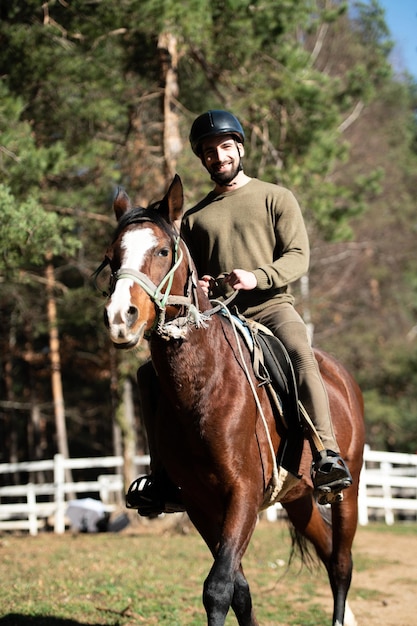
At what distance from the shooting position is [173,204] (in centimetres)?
414

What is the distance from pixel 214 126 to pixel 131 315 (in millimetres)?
1926

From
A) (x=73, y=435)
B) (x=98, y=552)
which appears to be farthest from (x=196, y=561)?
(x=73, y=435)

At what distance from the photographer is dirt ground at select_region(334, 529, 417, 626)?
720 cm

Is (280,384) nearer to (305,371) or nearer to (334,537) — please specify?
(305,371)

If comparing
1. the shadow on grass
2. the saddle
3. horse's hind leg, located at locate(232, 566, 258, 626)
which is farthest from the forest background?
horse's hind leg, located at locate(232, 566, 258, 626)

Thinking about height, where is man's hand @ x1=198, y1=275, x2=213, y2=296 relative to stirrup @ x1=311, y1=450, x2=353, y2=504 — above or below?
above

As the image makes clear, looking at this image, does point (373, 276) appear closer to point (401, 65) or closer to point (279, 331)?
point (401, 65)

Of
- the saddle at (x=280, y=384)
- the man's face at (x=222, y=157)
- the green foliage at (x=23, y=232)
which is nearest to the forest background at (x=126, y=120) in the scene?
the green foliage at (x=23, y=232)

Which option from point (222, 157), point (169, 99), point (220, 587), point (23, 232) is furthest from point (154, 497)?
point (169, 99)

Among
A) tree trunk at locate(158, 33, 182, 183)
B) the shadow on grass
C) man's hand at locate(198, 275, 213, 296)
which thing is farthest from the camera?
tree trunk at locate(158, 33, 182, 183)

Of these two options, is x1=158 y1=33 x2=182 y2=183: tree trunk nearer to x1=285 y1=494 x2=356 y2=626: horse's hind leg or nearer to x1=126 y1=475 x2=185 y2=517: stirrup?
x1=285 y1=494 x2=356 y2=626: horse's hind leg

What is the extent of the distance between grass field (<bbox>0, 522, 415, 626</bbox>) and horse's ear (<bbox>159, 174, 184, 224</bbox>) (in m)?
3.92

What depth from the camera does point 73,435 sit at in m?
35.5

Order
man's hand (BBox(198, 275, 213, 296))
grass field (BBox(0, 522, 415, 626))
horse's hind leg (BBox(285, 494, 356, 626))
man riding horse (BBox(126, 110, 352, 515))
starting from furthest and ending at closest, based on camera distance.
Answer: grass field (BBox(0, 522, 415, 626)) → horse's hind leg (BBox(285, 494, 356, 626)) → man riding horse (BBox(126, 110, 352, 515)) → man's hand (BBox(198, 275, 213, 296))
